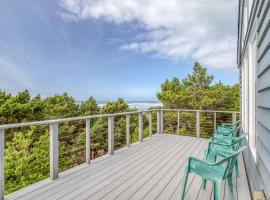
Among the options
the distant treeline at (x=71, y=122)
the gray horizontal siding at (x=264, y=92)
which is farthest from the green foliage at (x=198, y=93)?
the gray horizontal siding at (x=264, y=92)

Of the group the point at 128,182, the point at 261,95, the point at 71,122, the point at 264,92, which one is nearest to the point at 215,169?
the point at 261,95

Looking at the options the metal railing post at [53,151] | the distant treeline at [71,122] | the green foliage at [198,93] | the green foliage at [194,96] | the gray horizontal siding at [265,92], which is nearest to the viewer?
the gray horizontal siding at [265,92]

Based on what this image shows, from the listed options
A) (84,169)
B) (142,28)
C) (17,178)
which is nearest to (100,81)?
(142,28)

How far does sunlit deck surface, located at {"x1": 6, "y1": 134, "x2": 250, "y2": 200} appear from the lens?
2.75 metres

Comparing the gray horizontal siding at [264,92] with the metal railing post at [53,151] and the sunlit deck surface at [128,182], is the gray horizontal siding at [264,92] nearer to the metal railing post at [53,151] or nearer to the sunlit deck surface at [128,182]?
the sunlit deck surface at [128,182]

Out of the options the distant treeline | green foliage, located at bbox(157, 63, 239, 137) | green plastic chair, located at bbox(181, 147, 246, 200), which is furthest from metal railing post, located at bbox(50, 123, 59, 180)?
green foliage, located at bbox(157, 63, 239, 137)

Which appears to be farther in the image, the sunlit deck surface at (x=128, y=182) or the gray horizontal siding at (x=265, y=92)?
the sunlit deck surface at (x=128, y=182)

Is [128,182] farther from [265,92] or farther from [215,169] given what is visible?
[265,92]

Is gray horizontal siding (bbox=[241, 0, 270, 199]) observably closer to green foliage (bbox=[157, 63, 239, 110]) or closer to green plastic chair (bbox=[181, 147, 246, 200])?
green plastic chair (bbox=[181, 147, 246, 200])

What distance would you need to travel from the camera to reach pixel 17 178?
1490 cm

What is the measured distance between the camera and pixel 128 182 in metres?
3.18

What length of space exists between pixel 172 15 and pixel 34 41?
22698 millimetres

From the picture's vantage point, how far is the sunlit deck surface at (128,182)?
9.01 ft

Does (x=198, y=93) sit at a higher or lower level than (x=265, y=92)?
higher
